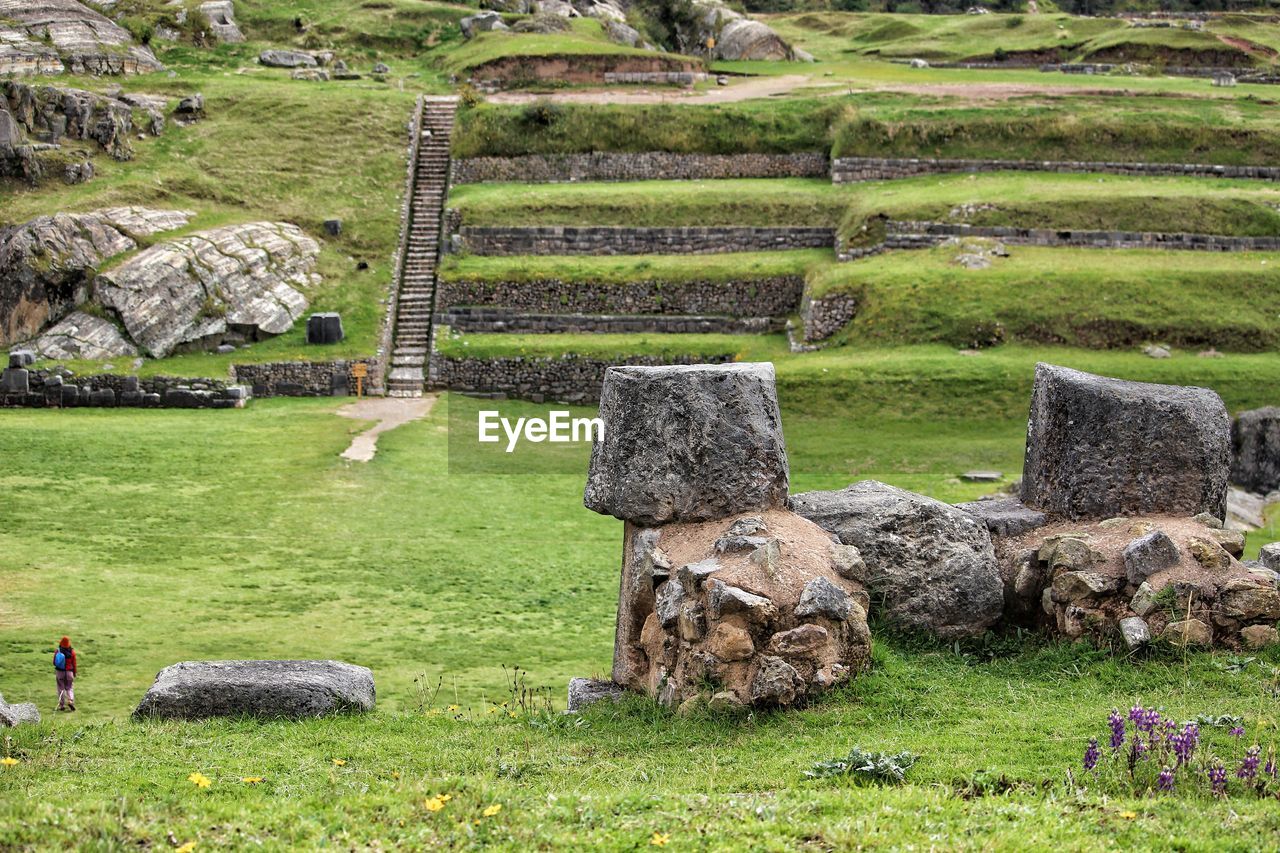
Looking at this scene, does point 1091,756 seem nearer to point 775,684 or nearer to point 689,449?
point 775,684

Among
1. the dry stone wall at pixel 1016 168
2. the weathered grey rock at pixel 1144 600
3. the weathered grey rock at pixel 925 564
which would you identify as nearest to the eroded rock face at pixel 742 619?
the weathered grey rock at pixel 925 564

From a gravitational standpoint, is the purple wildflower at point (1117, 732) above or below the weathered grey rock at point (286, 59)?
below

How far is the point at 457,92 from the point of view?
6425 centimetres

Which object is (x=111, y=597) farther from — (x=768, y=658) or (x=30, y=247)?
(x=30, y=247)

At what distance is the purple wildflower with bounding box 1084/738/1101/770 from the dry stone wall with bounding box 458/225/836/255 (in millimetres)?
41194

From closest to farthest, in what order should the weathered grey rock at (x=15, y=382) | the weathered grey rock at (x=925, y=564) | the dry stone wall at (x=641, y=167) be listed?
the weathered grey rock at (x=925, y=564), the weathered grey rock at (x=15, y=382), the dry stone wall at (x=641, y=167)

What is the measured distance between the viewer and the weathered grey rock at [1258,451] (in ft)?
117

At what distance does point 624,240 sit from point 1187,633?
1521 inches

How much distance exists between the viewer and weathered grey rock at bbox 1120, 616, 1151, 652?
1525cm

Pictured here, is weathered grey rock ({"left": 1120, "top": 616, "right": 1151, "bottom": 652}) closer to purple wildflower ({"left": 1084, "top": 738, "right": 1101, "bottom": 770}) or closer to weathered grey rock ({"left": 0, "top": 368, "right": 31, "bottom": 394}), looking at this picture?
purple wildflower ({"left": 1084, "top": 738, "right": 1101, "bottom": 770})

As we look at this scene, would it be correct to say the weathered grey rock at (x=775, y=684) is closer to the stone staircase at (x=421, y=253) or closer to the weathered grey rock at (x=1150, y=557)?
the weathered grey rock at (x=1150, y=557)

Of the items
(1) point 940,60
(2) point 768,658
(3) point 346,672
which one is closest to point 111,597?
(3) point 346,672

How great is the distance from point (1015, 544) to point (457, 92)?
50.9 m

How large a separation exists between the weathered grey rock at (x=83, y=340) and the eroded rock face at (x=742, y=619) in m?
32.2
